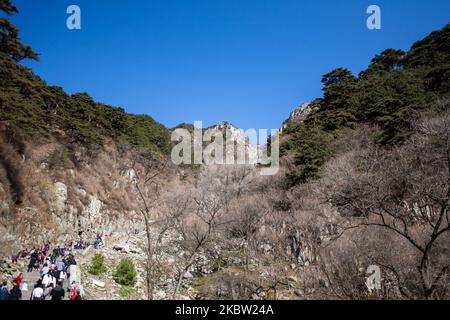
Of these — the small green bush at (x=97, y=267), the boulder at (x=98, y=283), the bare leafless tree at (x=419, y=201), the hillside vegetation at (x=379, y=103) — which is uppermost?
the hillside vegetation at (x=379, y=103)

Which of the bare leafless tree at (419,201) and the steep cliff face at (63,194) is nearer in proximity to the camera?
the bare leafless tree at (419,201)

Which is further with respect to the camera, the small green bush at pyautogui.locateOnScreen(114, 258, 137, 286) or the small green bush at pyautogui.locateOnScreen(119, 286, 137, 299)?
the small green bush at pyautogui.locateOnScreen(114, 258, 137, 286)

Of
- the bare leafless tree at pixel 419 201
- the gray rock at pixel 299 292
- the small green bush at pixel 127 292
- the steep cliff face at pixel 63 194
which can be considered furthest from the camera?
the steep cliff face at pixel 63 194

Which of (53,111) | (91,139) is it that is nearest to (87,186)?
(91,139)

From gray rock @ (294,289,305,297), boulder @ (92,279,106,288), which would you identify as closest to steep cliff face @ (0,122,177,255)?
boulder @ (92,279,106,288)

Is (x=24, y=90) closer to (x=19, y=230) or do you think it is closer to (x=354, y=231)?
(x=19, y=230)

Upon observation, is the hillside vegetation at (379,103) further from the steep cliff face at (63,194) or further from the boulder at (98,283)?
the boulder at (98,283)

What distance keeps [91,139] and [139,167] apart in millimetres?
13653

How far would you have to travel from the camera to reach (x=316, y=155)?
25.6 m

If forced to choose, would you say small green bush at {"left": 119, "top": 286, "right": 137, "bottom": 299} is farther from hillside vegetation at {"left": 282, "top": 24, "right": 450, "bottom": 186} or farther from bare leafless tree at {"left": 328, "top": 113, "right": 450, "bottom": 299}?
hillside vegetation at {"left": 282, "top": 24, "right": 450, "bottom": 186}

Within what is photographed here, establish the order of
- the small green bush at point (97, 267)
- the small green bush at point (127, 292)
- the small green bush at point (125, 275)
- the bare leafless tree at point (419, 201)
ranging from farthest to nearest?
the small green bush at point (97, 267) < the small green bush at point (125, 275) < the small green bush at point (127, 292) < the bare leafless tree at point (419, 201)

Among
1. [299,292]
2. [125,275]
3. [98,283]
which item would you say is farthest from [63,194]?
[299,292]

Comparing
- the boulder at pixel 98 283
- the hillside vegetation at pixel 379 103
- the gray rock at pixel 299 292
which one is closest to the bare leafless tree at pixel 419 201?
the gray rock at pixel 299 292

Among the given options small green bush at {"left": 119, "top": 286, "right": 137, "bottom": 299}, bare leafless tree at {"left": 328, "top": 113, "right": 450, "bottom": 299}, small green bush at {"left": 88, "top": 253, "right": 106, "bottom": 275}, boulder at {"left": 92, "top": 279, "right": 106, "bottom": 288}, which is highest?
bare leafless tree at {"left": 328, "top": 113, "right": 450, "bottom": 299}
